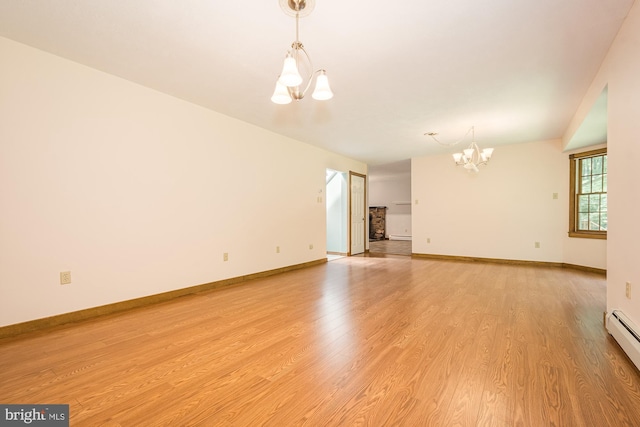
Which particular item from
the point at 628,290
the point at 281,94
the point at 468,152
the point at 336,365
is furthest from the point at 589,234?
the point at 281,94

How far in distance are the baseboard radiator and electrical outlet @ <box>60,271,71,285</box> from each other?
4342 millimetres

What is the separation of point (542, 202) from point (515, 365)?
4900 mm

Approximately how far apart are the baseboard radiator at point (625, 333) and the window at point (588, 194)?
342 cm

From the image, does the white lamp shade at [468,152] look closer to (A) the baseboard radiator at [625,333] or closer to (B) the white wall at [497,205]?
(B) the white wall at [497,205]

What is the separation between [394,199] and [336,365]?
10.3 metres

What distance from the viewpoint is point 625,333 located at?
6.48 ft

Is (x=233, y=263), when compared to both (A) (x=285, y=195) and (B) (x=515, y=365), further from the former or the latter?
(B) (x=515, y=365)

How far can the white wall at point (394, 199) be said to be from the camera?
11.3 meters

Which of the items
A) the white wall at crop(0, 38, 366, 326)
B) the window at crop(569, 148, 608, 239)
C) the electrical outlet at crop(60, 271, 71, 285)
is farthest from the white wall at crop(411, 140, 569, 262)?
the electrical outlet at crop(60, 271, 71, 285)

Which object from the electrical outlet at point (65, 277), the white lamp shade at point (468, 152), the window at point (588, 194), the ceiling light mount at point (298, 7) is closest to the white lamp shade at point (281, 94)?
the ceiling light mount at point (298, 7)

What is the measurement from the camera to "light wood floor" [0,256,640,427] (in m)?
1.39

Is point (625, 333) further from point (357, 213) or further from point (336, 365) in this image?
point (357, 213)

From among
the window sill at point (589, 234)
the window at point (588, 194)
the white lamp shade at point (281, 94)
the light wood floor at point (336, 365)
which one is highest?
the white lamp shade at point (281, 94)

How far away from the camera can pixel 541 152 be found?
548 cm
